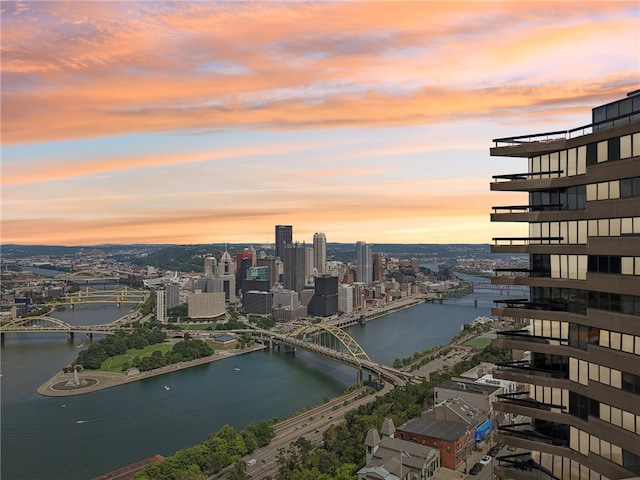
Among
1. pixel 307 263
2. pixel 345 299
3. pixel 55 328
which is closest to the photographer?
pixel 55 328

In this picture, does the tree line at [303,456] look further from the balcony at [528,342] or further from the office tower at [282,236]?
the office tower at [282,236]

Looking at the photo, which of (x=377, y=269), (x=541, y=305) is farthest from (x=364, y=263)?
(x=541, y=305)

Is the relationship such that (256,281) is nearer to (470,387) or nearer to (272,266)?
(272,266)

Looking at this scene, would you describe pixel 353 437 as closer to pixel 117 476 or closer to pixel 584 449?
pixel 117 476

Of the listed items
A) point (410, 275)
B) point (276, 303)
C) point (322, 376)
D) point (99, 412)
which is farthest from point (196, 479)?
point (410, 275)

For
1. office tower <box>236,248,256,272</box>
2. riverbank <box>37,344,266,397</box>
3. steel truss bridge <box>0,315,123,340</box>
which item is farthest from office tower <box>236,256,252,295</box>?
riverbank <box>37,344,266,397</box>

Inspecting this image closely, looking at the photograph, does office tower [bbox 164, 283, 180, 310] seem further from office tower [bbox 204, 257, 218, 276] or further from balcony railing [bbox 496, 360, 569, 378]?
balcony railing [bbox 496, 360, 569, 378]

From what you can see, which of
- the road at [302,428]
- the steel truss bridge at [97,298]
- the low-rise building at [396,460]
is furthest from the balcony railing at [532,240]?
the steel truss bridge at [97,298]
